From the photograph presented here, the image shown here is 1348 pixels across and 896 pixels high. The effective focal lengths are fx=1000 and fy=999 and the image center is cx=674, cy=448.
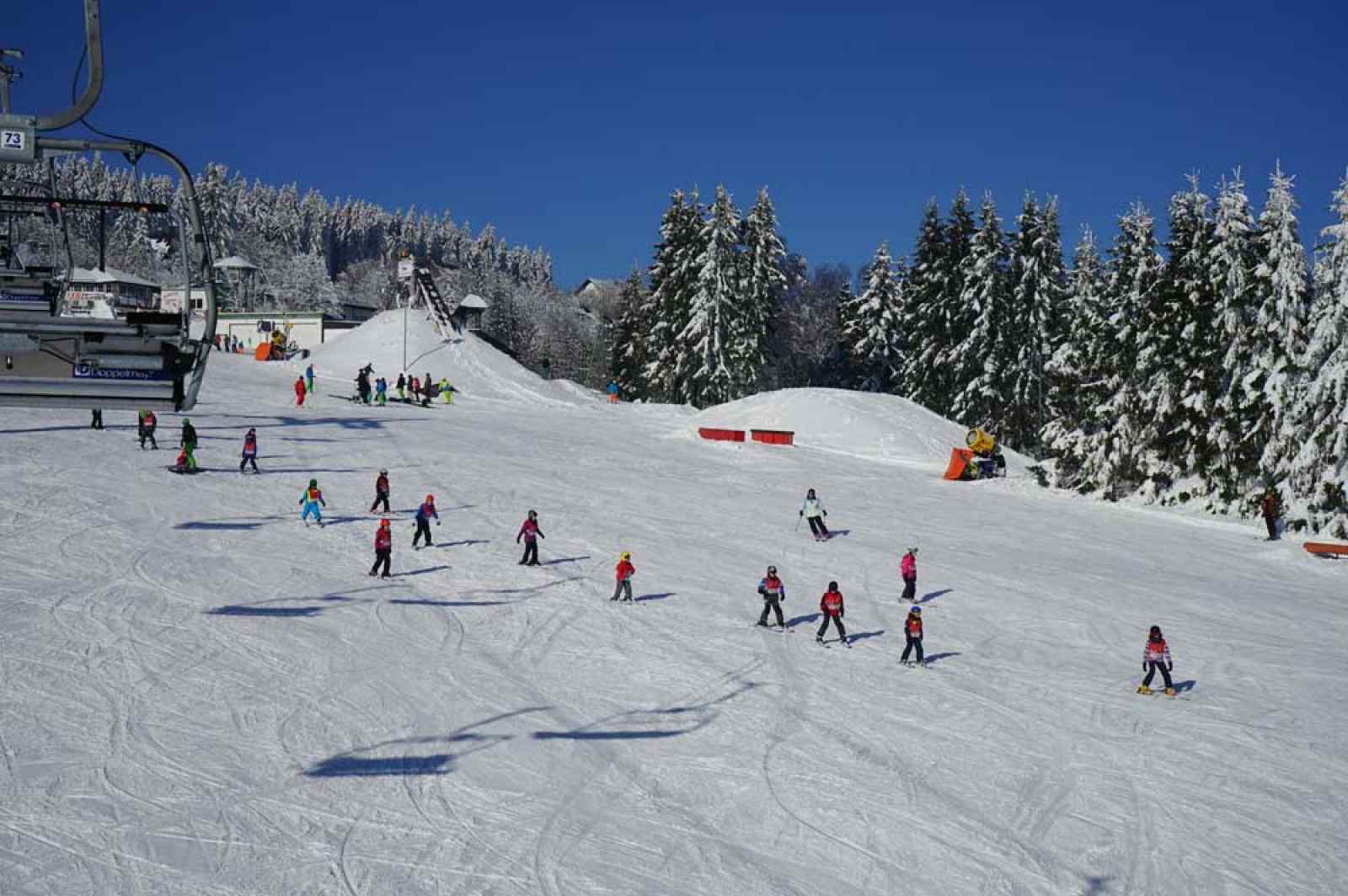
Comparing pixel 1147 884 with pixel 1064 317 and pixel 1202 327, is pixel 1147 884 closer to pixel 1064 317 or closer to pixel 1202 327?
pixel 1202 327

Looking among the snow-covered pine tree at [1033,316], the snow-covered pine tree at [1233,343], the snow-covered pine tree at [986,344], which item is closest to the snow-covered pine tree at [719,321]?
the snow-covered pine tree at [986,344]

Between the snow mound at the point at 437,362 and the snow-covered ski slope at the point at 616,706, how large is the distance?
90.6 ft

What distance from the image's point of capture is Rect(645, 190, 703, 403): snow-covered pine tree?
61312 millimetres

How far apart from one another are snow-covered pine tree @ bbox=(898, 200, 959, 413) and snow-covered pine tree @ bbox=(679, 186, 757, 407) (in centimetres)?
994

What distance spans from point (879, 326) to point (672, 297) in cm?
1321

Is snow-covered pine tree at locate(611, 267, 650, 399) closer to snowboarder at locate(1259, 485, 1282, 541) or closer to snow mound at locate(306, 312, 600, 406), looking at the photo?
snow mound at locate(306, 312, 600, 406)

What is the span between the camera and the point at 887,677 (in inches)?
637

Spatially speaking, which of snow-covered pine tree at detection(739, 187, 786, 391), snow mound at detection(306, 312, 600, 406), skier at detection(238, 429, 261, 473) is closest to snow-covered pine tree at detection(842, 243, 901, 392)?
snow-covered pine tree at detection(739, 187, 786, 391)

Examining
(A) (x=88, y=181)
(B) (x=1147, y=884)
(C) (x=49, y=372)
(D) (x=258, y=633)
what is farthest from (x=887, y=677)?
(A) (x=88, y=181)

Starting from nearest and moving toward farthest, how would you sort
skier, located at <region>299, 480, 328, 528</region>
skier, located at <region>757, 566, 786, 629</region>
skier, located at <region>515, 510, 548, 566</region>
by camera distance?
skier, located at <region>757, 566, 786, 629</region> → skier, located at <region>515, 510, 548, 566</region> → skier, located at <region>299, 480, 328, 528</region>

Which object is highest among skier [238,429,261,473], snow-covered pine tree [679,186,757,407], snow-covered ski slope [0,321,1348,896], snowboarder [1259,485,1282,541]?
snow-covered pine tree [679,186,757,407]

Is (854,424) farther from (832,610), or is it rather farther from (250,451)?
(832,610)

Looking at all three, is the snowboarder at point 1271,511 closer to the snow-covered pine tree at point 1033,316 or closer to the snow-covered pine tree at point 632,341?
the snow-covered pine tree at point 1033,316

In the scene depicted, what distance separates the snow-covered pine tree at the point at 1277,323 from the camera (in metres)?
32.8
